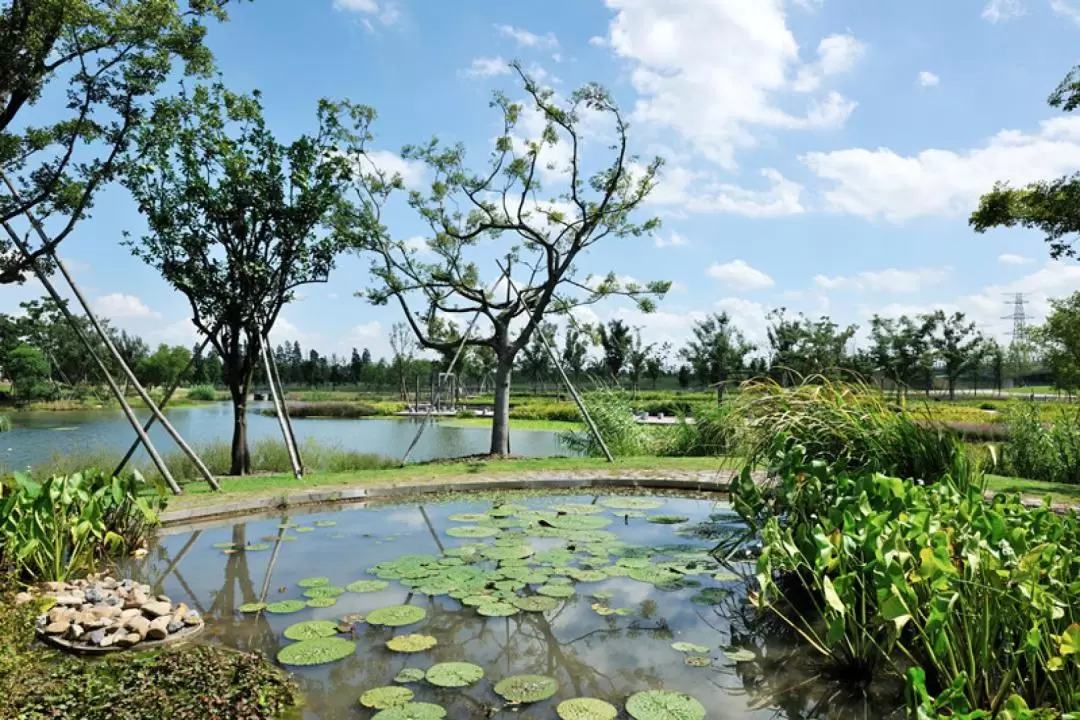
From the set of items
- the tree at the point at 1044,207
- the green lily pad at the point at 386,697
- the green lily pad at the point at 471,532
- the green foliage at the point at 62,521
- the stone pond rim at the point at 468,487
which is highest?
the tree at the point at 1044,207

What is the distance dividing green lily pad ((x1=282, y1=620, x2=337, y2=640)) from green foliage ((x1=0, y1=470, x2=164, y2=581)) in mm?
2044

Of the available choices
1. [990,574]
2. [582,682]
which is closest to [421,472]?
[582,682]

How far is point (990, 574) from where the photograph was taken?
2.79m

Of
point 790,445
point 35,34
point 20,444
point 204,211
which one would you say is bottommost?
point 20,444

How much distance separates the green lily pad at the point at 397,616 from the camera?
14.2 feet

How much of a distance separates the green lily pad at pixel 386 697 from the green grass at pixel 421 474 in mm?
5217

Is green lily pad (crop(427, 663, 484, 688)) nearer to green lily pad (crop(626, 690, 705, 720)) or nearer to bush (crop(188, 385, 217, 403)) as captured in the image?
green lily pad (crop(626, 690, 705, 720))

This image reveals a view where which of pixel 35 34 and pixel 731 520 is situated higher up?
pixel 35 34

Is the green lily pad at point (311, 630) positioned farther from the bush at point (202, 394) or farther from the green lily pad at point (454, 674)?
the bush at point (202, 394)

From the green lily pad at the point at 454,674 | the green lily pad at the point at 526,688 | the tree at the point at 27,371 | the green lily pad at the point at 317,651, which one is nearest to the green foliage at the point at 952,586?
the green lily pad at the point at 526,688

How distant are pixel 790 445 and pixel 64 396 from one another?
46004 millimetres

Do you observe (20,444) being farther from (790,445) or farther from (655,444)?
(790,445)

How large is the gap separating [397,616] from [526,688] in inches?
50.7

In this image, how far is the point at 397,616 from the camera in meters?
4.43
